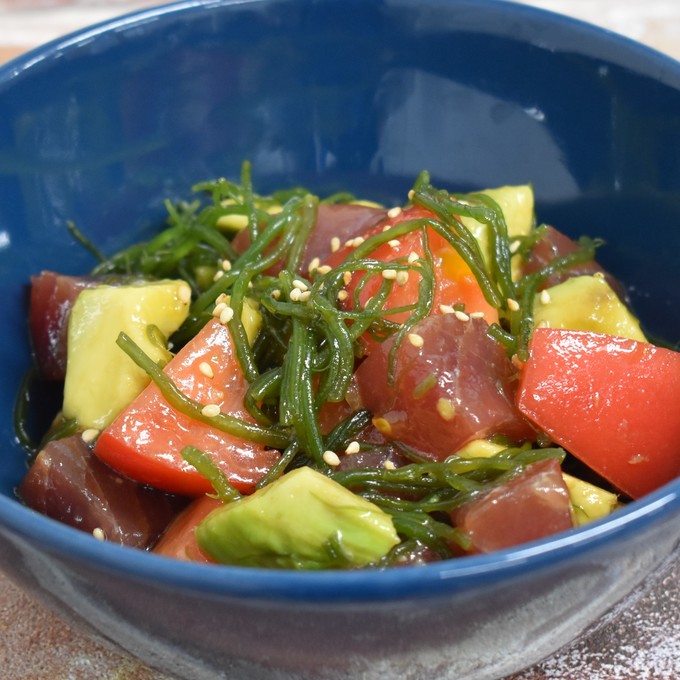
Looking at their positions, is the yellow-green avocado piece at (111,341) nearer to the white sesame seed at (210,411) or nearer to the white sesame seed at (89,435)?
the white sesame seed at (89,435)

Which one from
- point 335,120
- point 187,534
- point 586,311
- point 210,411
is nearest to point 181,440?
point 210,411

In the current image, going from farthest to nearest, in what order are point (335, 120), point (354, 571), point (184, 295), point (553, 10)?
point (553, 10), point (335, 120), point (184, 295), point (354, 571)

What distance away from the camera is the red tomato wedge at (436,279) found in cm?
178

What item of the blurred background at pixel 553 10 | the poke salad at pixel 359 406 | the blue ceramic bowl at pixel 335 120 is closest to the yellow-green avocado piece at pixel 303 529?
the poke salad at pixel 359 406

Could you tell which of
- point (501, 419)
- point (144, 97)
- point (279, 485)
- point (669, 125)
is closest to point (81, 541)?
point (279, 485)

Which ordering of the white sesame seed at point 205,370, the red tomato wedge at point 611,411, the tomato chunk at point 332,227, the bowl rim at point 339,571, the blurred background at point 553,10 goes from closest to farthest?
the bowl rim at point 339,571 → the red tomato wedge at point 611,411 → the white sesame seed at point 205,370 → the tomato chunk at point 332,227 → the blurred background at point 553,10

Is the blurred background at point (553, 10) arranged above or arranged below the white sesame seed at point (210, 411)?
above

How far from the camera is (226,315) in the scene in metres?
1.75

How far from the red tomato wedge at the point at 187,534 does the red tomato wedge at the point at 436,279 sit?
0.51 metres

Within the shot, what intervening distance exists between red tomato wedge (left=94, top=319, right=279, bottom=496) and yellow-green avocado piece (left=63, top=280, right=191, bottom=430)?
0.11 m

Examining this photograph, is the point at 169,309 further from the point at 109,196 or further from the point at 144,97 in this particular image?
the point at 144,97

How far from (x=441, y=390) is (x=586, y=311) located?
19.4 inches

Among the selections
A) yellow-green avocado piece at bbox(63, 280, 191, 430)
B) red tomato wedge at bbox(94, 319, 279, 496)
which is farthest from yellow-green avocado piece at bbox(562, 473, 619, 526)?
yellow-green avocado piece at bbox(63, 280, 191, 430)

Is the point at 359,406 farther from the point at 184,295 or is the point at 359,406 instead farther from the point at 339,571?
the point at 339,571
